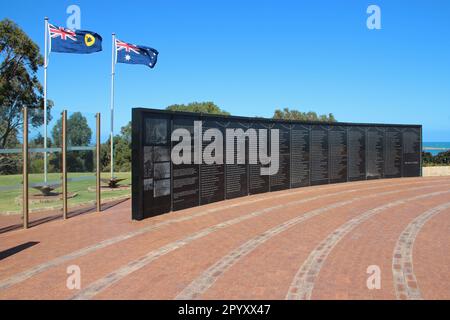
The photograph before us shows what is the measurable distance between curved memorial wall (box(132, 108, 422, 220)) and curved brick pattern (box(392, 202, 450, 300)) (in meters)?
6.82

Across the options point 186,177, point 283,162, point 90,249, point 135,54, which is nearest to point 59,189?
point 135,54

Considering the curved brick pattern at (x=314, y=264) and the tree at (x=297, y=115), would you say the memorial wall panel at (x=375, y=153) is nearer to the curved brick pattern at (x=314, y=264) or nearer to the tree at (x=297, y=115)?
the curved brick pattern at (x=314, y=264)

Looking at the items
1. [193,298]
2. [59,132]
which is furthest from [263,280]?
[59,132]

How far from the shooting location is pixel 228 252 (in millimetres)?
8312

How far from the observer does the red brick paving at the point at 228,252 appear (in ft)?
20.2

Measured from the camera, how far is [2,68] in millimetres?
31766

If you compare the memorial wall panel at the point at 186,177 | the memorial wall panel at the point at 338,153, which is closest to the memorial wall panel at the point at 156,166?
the memorial wall panel at the point at 186,177

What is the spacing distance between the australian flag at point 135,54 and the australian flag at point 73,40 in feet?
6.55

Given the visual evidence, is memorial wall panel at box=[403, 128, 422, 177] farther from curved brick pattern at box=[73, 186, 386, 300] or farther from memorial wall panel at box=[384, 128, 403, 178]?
curved brick pattern at box=[73, 186, 386, 300]

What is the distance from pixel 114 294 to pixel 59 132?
803 cm

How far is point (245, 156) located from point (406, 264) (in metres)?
9.96

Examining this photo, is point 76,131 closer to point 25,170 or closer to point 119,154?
point 25,170

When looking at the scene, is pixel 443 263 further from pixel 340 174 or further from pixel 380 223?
pixel 340 174
